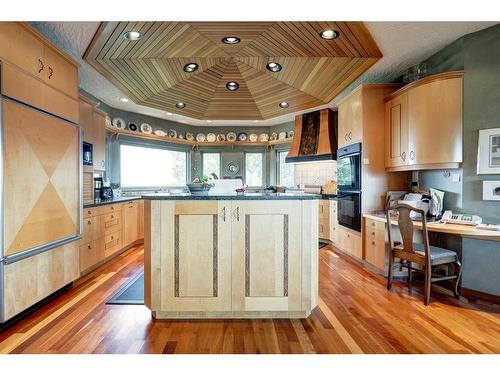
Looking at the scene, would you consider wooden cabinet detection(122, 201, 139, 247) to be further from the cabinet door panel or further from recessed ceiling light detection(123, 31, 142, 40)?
the cabinet door panel

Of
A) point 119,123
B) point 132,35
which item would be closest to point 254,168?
point 119,123

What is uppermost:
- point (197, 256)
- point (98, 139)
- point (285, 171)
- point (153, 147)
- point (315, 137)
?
point (315, 137)

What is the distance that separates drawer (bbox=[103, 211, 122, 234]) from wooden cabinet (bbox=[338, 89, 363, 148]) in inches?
149

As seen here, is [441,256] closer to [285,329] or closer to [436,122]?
[436,122]

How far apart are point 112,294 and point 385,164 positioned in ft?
12.3

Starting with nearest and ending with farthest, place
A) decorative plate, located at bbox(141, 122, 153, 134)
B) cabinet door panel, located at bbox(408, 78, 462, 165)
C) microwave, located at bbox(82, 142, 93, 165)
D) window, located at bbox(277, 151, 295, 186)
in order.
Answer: cabinet door panel, located at bbox(408, 78, 462, 165), microwave, located at bbox(82, 142, 93, 165), decorative plate, located at bbox(141, 122, 153, 134), window, located at bbox(277, 151, 295, 186)

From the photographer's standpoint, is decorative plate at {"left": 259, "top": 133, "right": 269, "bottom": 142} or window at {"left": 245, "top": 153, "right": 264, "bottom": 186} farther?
window at {"left": 245, "top": 153, "right": 264, "bottom": 186}

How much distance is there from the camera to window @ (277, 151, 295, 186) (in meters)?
6.83

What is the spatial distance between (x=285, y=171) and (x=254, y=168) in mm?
818

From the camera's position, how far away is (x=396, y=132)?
12.1 ft

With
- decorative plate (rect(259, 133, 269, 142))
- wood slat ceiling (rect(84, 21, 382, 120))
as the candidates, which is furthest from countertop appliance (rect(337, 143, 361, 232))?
decorative plate (rect(259, 133, 269, 142))

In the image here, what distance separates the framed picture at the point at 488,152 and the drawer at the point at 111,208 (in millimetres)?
4547
